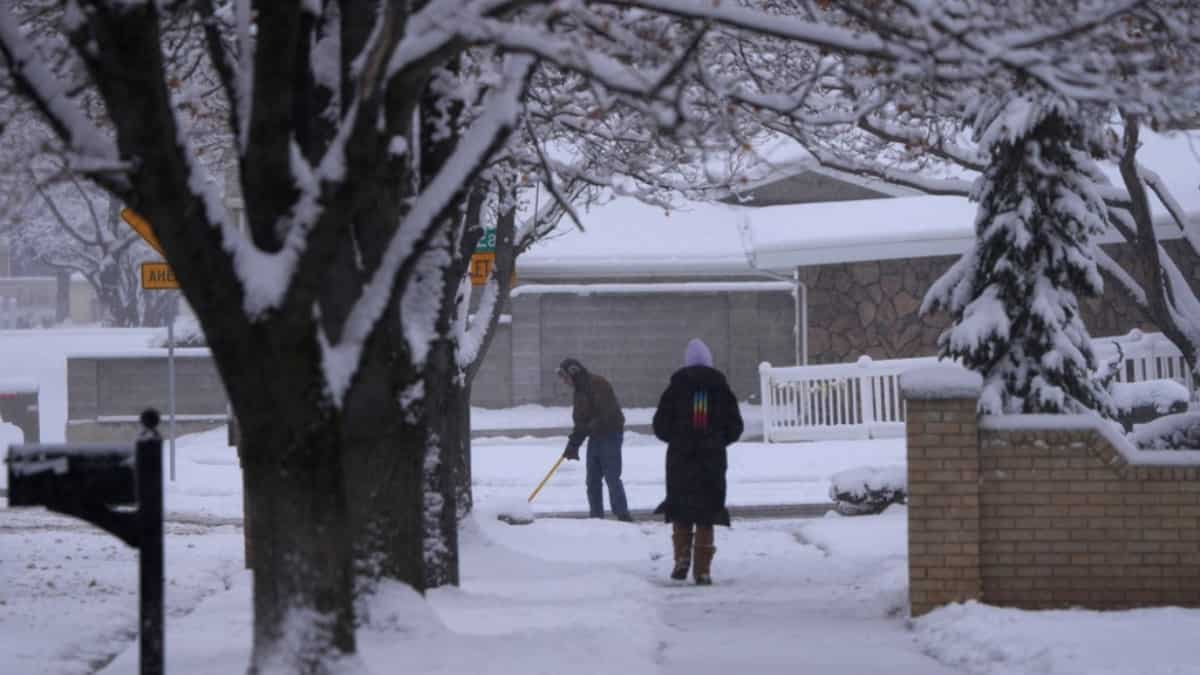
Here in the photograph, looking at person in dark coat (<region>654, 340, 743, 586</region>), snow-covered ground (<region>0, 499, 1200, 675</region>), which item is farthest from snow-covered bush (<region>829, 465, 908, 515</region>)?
person in dark coat (<region>654, 340, 743, 586</region>)

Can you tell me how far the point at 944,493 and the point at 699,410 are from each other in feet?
10.6

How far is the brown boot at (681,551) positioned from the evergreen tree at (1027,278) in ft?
7.68

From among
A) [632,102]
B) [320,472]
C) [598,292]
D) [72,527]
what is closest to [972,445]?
[632,102]

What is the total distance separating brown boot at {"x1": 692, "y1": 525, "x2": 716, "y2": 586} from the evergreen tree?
2.19m

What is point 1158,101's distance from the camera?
7.28 metres

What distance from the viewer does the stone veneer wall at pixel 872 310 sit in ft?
88.2

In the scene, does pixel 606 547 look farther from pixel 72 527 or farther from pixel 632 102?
pixel 632 102

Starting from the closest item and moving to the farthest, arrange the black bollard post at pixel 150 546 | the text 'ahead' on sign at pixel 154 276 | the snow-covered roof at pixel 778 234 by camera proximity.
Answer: the black bollard post at pixel 150 546 → the text 'ahead' on sign at pixel 154 276 → the snow-covered roof at pixel 778 234

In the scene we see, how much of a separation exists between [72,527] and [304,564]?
478 inches

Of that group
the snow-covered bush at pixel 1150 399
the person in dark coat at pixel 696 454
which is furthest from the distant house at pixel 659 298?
the person in dark coat at pixel 696 454

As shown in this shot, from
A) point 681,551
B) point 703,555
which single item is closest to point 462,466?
point 681,551

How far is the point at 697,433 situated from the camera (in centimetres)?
1309

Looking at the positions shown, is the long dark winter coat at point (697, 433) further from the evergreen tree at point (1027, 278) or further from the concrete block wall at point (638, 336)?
the concrete block wall at point (638, 336)

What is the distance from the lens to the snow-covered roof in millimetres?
25938
